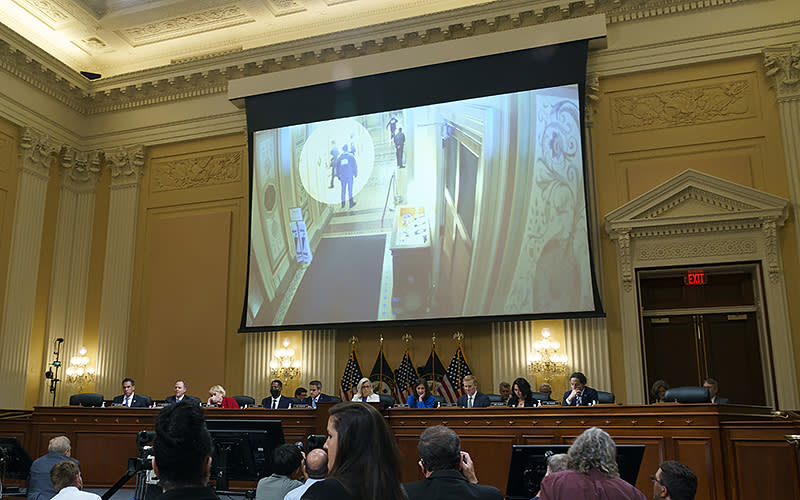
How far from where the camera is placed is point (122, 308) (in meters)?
13.5

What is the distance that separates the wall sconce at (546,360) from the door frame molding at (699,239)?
962 mm

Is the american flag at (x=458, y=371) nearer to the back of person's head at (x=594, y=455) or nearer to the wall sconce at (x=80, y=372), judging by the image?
the wall sconce at (x=80, y=372)

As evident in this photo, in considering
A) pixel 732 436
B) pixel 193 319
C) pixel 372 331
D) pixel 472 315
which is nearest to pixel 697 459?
pixel 732 436

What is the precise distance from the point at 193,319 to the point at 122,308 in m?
1.60

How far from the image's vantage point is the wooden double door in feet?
33.7

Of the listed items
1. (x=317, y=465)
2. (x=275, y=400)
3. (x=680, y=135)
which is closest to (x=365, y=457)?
(x=317, y=465)

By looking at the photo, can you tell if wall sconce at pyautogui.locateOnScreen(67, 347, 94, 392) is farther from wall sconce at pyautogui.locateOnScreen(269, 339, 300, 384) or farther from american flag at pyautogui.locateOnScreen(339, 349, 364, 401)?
american flag at pyautogui.locateOnScreen(339, 349, 364, 401)

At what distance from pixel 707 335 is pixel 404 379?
4.74 m

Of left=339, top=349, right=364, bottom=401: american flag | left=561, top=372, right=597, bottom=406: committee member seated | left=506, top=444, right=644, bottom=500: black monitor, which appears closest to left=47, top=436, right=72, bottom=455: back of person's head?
left=506, top=444, right=644, bottom=500: black monitor

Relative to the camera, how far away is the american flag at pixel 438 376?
1110 centimetres

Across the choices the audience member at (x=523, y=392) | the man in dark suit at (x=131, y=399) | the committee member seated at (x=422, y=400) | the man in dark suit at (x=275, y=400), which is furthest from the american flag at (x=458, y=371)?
the man in dark suit at (x=131, y=399)

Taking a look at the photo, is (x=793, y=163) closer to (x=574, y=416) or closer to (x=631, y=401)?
(x=631, y=401)

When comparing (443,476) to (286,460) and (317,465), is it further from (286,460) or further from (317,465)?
(286,460)

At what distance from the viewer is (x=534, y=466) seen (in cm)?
468
